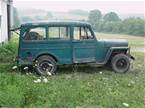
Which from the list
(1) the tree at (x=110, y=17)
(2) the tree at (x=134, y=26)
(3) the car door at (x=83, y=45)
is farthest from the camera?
(1) the tree at (x=110, y=17)

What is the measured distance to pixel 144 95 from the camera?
991cm

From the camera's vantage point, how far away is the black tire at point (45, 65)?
1281 centimetres

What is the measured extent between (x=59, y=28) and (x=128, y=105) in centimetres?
503

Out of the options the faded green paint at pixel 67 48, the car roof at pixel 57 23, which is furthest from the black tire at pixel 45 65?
the car roof at pixel 57 23

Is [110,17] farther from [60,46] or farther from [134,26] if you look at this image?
[60,46]

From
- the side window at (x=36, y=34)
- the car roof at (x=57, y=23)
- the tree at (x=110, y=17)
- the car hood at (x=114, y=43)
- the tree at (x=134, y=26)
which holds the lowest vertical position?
the tree at (x=134, y=26)

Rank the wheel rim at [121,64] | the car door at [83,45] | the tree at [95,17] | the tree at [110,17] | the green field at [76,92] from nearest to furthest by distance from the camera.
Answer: the green field at [76,92]
the car door at [83,45]
the wheel rim at [121,64]
the tree at [95,17]
the tree at [110,17]

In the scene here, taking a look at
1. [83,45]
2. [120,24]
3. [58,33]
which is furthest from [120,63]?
[120,24]

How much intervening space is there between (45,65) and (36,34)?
104cm

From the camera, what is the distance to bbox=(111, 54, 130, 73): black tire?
1367 cm

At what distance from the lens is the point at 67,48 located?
517 inches

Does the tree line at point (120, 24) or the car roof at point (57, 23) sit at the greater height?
the car roof at point (57, 23)

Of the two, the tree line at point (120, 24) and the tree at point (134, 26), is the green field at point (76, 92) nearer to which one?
the tree line at point (120, 24)

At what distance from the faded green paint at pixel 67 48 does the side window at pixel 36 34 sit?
0.10 meters
